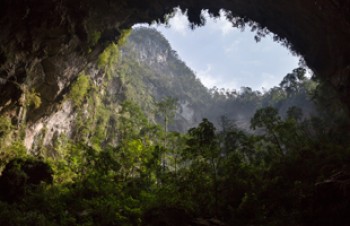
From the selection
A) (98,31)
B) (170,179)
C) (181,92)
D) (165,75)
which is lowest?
(170,179)

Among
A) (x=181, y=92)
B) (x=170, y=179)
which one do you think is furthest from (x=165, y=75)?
(x=170, y=179)

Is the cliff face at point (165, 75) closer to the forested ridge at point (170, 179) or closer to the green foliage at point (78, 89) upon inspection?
the green foliage at point (78, 89)

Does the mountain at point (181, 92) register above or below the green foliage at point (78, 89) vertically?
above

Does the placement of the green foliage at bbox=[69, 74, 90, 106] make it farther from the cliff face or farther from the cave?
the cliff face

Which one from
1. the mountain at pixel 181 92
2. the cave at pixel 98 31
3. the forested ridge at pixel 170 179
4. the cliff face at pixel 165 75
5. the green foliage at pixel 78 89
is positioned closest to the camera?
the forested ridge at pixel 170 179

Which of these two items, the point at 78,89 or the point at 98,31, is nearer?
the point at 98,31

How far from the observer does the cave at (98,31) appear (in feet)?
56.8

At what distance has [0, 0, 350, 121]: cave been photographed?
56.8 feet

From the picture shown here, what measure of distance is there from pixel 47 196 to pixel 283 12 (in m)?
19.6

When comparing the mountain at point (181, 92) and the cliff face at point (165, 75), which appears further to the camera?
the cliff face at point (165, 75)

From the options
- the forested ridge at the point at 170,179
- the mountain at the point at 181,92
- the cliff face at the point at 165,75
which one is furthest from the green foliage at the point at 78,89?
the cliff face at the point at 165,75

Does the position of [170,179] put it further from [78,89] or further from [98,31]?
[78,89]

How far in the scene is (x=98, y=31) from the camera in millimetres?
24484

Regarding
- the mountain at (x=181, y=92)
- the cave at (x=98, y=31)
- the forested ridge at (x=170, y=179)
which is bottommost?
the forested ridge at (x=170, y=179)
